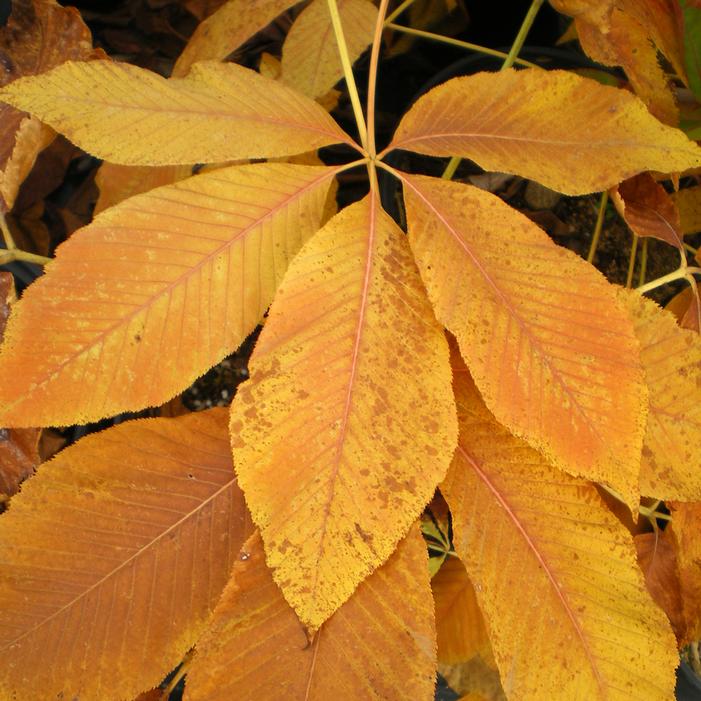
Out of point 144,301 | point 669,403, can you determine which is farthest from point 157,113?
point 669,403

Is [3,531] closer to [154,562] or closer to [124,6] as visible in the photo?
[154,562]

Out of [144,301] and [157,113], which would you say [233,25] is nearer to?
[157,113]

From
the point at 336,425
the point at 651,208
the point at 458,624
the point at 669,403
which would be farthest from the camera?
the point at 458,624

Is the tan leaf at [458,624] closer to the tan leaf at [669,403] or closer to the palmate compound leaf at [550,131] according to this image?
the tan leaf at [669,403]

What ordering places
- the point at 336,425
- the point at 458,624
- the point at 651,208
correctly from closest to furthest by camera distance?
the point at 336,425 → the point at 651,208 → the point at 458,624

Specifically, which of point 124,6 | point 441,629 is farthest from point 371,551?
point 124,6

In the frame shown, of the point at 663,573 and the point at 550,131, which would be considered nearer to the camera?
the point at 550,131
